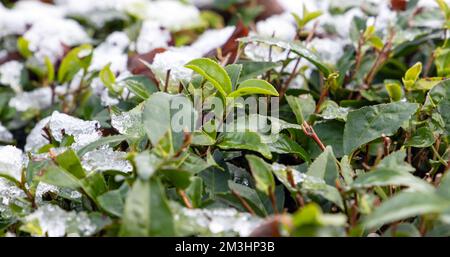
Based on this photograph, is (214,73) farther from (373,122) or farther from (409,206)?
(409,206)

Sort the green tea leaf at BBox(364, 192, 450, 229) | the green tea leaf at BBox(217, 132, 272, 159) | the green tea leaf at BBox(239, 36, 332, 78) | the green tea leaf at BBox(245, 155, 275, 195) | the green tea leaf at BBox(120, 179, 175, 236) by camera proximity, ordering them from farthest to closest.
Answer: the green tea leaf at BBox(239, 36, 332, 78) < the green tea leaf at BBox(217, 132, 272, 159) < the green tea leaf at BBox(245, 155, 275, 195) < the green tea leaf at BBox(120, 179, 175, 236) < the green tea leaf at BBox(364, 192, 450, 229)

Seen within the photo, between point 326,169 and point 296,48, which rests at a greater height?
point 296,48

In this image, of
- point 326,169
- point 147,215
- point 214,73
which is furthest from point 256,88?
point 147,215

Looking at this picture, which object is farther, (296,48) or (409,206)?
(296,48)

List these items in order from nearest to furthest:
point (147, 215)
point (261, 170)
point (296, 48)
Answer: point (147, 215), point (261, 170), point (296, 48)

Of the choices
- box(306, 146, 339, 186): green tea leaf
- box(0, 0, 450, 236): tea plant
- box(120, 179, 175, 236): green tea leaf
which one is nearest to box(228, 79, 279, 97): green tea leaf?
box(0, 0, 450, 236): tea plant

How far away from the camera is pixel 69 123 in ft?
4.22

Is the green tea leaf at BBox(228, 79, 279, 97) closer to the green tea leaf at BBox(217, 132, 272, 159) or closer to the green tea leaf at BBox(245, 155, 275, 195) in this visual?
the green tea leaf at BBox(217, 132, 272, 159)

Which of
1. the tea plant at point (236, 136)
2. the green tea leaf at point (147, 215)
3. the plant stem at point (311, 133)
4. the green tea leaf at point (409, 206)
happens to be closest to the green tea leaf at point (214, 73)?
the tea plant at point (236, 136)

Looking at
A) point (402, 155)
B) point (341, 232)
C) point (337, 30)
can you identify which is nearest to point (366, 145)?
point (402, 155)

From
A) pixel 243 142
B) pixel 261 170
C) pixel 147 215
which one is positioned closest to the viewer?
pixel 147 215

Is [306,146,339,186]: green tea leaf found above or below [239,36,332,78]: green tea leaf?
below

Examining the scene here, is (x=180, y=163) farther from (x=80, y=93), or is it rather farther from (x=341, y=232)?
(x=80, y=93)
